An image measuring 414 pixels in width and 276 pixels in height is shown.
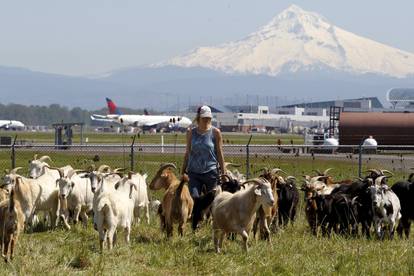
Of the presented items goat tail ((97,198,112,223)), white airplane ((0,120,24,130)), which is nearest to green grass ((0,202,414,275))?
goat tail ((97,198,112,223))

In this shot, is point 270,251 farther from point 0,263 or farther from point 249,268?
point 0,263

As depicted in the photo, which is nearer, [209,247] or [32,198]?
[209,247]

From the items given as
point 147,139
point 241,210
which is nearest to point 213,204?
point 241,210

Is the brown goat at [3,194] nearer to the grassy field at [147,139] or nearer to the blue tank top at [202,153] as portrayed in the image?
the blue tank top at [202,153]

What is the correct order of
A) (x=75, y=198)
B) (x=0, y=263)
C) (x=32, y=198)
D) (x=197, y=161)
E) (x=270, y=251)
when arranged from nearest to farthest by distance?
(x=0, y=263), (x=270, y=251), (x=197, y=161), (x=32, y=198), (x=75, y=198)

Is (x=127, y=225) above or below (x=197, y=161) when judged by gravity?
below

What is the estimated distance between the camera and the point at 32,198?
17.3m

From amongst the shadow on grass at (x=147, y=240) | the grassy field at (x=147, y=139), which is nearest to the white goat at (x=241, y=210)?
the shadow on grass at (x=147, y=240)

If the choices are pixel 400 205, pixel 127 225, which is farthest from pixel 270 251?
pixel 400 205

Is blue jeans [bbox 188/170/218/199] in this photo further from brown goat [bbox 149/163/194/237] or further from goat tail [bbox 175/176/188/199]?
goat tail [bbox 175/176/188/199]

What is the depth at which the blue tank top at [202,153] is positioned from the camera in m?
15.6

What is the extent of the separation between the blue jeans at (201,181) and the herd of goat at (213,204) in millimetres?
151

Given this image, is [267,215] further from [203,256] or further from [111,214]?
[111,214]

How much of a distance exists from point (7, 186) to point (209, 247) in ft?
12.9
